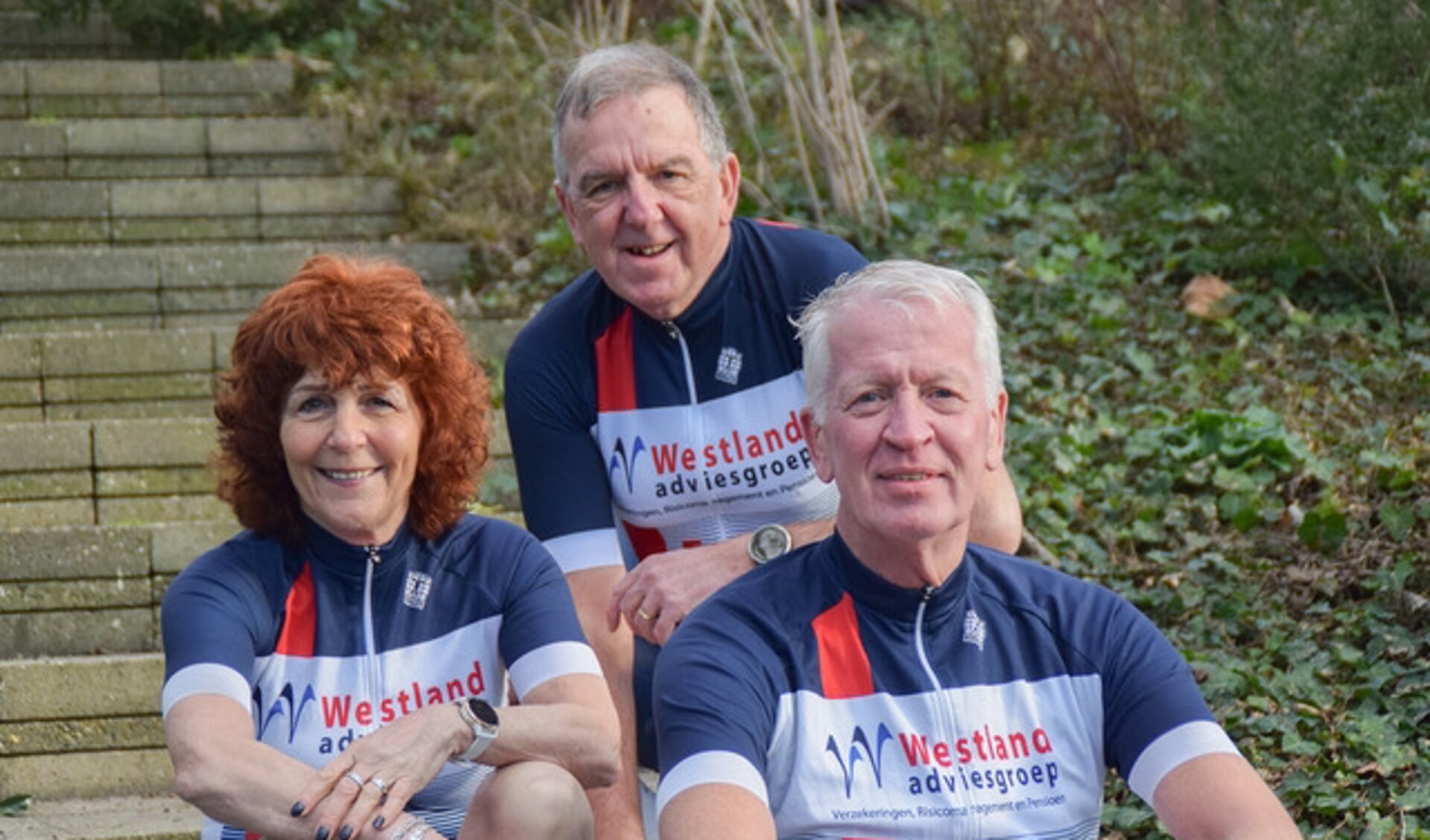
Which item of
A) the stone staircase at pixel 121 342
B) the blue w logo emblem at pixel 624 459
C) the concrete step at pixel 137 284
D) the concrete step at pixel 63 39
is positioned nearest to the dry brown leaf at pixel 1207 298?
the stone staircase at pixel 121 342

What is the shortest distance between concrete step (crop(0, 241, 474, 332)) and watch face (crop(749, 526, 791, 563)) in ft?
10.5

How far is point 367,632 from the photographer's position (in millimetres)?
2848

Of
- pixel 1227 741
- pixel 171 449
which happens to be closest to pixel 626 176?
pixel 1227 741

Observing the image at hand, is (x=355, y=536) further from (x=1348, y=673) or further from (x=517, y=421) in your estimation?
(x=1348, y=673)

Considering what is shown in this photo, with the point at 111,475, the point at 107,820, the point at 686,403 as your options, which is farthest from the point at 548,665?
the point at 111,475

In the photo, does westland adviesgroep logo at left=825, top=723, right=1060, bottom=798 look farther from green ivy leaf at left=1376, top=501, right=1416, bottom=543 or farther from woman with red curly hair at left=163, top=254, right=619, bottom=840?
A: green ivy leaf at left=1376, top=501, right=1416, bottom=543

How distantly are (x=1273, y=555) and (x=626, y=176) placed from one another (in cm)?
199

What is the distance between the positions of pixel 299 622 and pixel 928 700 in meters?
0.96

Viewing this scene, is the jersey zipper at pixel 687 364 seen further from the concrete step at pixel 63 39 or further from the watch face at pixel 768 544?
the concrete step at pixel 63 39

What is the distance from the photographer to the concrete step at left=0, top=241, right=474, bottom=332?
19.7 feet

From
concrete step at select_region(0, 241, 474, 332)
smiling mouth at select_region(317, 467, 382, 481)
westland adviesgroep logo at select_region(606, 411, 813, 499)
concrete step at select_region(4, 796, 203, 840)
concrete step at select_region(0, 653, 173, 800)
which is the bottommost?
concrete step at select_region(4, 796, 203, 840)

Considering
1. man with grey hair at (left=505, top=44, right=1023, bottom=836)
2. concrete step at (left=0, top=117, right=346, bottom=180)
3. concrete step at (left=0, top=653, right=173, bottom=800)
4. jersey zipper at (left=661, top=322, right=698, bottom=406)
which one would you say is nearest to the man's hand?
man with grey hair at (left=505, top=44, right=1023, bottom=836)

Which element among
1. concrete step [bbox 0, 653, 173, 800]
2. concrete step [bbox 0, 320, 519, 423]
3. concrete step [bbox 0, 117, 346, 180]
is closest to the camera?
concrete step [bbox 0, 653, 173, 800]

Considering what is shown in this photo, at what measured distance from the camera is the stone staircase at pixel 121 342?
3.91 m
